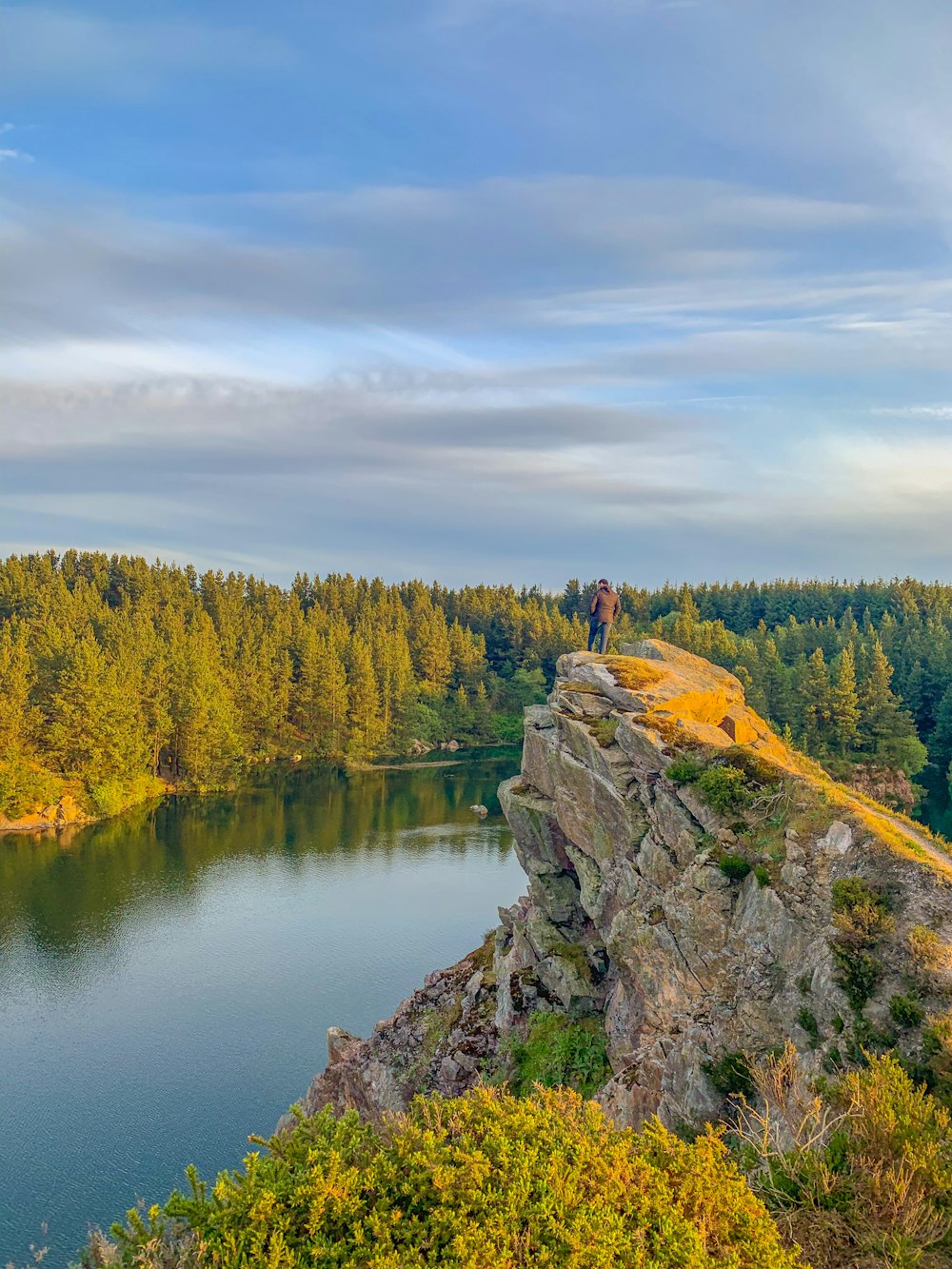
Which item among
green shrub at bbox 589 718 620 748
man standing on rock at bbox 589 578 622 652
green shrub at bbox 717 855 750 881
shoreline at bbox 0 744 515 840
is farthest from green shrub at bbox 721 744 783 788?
shoreline at bbox 0 744 515 840

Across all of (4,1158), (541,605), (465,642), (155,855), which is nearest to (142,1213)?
(4,1158)

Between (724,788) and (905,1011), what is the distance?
6.25 metres

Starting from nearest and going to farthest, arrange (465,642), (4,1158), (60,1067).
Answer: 1. (4,1158)
2. (60,1067)
3. (465,642)

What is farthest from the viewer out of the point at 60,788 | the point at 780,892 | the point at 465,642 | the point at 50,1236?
the point at 465,642

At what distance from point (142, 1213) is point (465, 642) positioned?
3664 inches

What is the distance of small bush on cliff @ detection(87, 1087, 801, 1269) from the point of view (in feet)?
26.9

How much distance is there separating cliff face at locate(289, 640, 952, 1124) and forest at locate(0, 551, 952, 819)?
9931mm

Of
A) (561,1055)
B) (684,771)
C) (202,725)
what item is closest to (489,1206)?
(684,771)

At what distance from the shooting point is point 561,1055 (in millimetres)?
22422

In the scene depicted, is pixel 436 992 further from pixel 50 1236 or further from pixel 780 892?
pixel 780 892

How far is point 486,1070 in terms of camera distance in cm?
2347

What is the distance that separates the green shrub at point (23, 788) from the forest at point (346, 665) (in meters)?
0.14

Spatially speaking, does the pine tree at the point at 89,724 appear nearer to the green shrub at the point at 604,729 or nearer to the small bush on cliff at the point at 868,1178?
the green shrub at the point at 604,729

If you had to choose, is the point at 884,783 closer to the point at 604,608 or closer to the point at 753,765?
the point at 604,608
